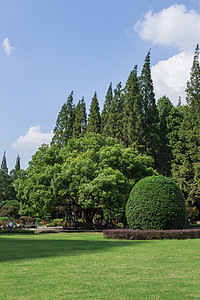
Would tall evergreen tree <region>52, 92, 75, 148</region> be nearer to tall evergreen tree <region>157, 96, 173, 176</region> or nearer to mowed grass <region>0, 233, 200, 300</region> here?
tall evergreen tree <region>157, 96, 173, 176</region>

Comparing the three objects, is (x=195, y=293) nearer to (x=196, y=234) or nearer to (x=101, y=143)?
(x=196, y=234)

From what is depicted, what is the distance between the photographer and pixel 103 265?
9164 millimetres

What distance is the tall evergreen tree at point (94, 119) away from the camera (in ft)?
168

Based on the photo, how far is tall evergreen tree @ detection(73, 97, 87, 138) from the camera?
5322cm

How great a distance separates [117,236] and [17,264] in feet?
32.7

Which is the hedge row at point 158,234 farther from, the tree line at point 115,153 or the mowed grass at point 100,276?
the tree line at point 115,153

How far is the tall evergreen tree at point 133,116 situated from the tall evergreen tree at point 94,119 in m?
7.19

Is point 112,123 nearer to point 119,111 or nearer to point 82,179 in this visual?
point 119,111

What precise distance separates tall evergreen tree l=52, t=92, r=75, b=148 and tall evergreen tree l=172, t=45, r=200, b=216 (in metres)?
18.4

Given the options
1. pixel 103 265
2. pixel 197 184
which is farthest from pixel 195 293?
pixel 197 184

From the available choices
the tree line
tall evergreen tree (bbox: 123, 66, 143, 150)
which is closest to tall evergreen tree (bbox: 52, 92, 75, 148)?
the tree line

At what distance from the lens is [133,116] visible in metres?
43.6

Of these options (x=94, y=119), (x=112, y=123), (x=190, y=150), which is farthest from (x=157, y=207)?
(x=94, y=119)

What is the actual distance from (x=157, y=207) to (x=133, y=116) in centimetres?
2601
